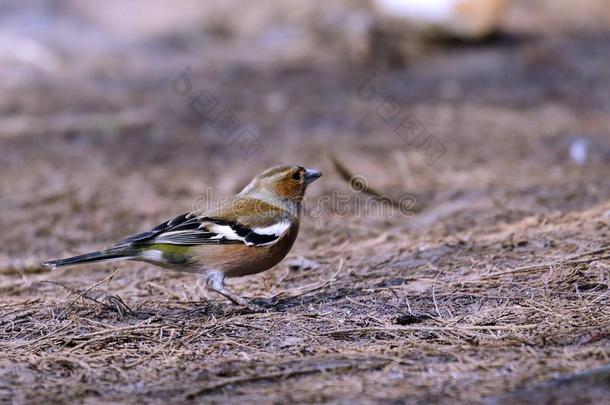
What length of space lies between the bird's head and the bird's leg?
763mm

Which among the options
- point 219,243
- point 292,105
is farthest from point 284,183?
point 292,105

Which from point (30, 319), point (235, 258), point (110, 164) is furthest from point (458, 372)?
point (110, 164)

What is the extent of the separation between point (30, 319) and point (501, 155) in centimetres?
595

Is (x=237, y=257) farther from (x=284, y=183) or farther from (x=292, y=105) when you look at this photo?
(x=292, y=105)

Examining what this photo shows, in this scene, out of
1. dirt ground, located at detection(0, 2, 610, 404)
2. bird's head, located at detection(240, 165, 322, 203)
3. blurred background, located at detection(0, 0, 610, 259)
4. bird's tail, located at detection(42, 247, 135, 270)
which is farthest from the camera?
blurred background, located at detection(0, 0, 610, 259)

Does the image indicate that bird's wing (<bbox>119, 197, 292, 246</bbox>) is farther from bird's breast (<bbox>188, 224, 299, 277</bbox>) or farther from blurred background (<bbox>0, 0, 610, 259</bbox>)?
blurred background (<bbox>0, 0, 610, 259</bbox>)

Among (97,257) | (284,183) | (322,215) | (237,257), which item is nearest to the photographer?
(97,257)

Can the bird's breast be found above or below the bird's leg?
above

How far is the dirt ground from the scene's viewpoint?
3863 mm

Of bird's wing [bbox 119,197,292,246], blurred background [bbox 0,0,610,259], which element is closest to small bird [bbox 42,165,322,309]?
bird's wing [bbox 119,197,292,246]

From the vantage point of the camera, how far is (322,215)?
774cm

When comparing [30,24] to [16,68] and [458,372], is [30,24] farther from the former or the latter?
[458,372]

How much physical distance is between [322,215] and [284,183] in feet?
6.31

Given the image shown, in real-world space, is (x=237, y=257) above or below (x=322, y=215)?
above
